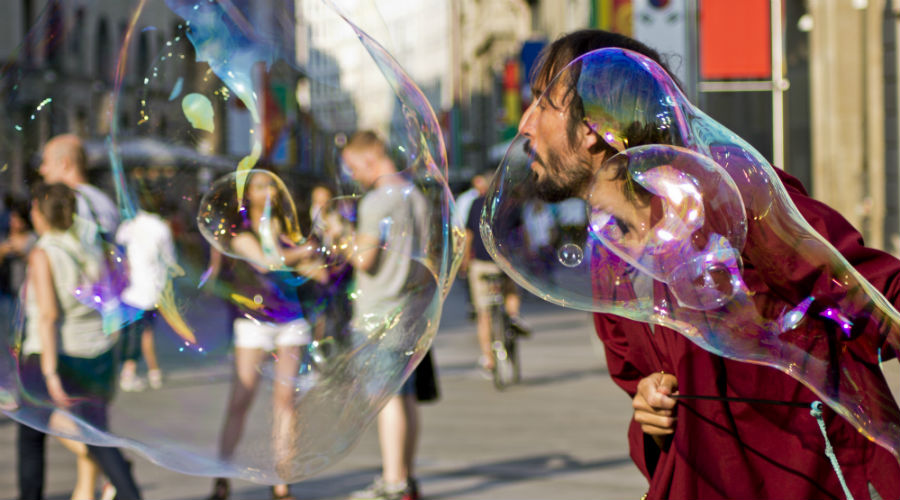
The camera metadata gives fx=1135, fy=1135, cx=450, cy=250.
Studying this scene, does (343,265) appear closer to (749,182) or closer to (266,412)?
(266,412)

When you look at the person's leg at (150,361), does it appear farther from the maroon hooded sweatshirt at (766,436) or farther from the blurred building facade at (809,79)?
the maroon hooded sweatshirt at (766,436)

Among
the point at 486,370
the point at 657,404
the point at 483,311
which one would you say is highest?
the point at 657,404

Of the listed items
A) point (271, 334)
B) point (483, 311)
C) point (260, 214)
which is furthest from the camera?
point (483, 311)

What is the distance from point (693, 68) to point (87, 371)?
6.85m

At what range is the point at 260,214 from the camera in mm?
3877

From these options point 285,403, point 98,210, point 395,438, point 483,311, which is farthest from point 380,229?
point 483,311

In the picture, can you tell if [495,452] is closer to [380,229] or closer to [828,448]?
[380,229]

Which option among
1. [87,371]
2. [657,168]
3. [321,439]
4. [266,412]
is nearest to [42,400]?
[87,371]

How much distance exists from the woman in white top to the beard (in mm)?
1929

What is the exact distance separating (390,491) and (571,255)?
11.3ft

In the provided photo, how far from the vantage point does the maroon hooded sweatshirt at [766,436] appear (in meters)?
2.26

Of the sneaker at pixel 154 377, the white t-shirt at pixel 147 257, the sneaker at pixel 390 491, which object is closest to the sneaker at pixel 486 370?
the sneaker at pixel 154 377

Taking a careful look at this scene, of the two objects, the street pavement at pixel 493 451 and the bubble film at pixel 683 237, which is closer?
the bubble film at pixel 683 237

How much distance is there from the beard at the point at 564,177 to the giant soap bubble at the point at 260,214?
0.97 m
